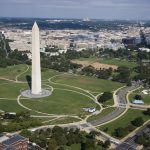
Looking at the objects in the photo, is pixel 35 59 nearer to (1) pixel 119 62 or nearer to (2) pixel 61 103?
(2) pixel 61 103

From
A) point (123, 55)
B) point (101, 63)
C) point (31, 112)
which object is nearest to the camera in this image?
point (31, 112)

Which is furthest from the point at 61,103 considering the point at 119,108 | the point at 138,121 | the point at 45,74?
the point at 45,74

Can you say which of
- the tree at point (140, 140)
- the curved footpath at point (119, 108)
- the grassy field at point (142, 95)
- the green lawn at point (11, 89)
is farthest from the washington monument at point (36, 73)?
the tree at point (140, 140)

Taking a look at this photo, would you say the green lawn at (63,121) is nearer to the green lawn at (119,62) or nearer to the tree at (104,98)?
the tree at (104,98)

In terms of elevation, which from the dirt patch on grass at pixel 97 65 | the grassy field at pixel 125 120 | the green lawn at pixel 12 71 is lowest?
the grassy field at pixel 125 120

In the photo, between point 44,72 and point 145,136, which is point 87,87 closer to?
point 44,72

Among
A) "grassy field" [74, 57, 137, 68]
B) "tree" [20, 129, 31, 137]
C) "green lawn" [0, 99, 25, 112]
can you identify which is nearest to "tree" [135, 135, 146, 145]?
"tree" [20, 129, 31, 137]

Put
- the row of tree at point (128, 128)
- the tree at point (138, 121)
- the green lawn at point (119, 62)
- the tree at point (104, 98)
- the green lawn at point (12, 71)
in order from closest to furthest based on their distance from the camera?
1. the row of tree at point (128, 128)
2. the tree at point (138, 121)
3. the tree at point (104, 98)
4. the green lawn at point (12, 71)
5. the green lawn at point (119, 62)

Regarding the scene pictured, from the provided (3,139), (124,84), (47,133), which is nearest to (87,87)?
(124,84)
